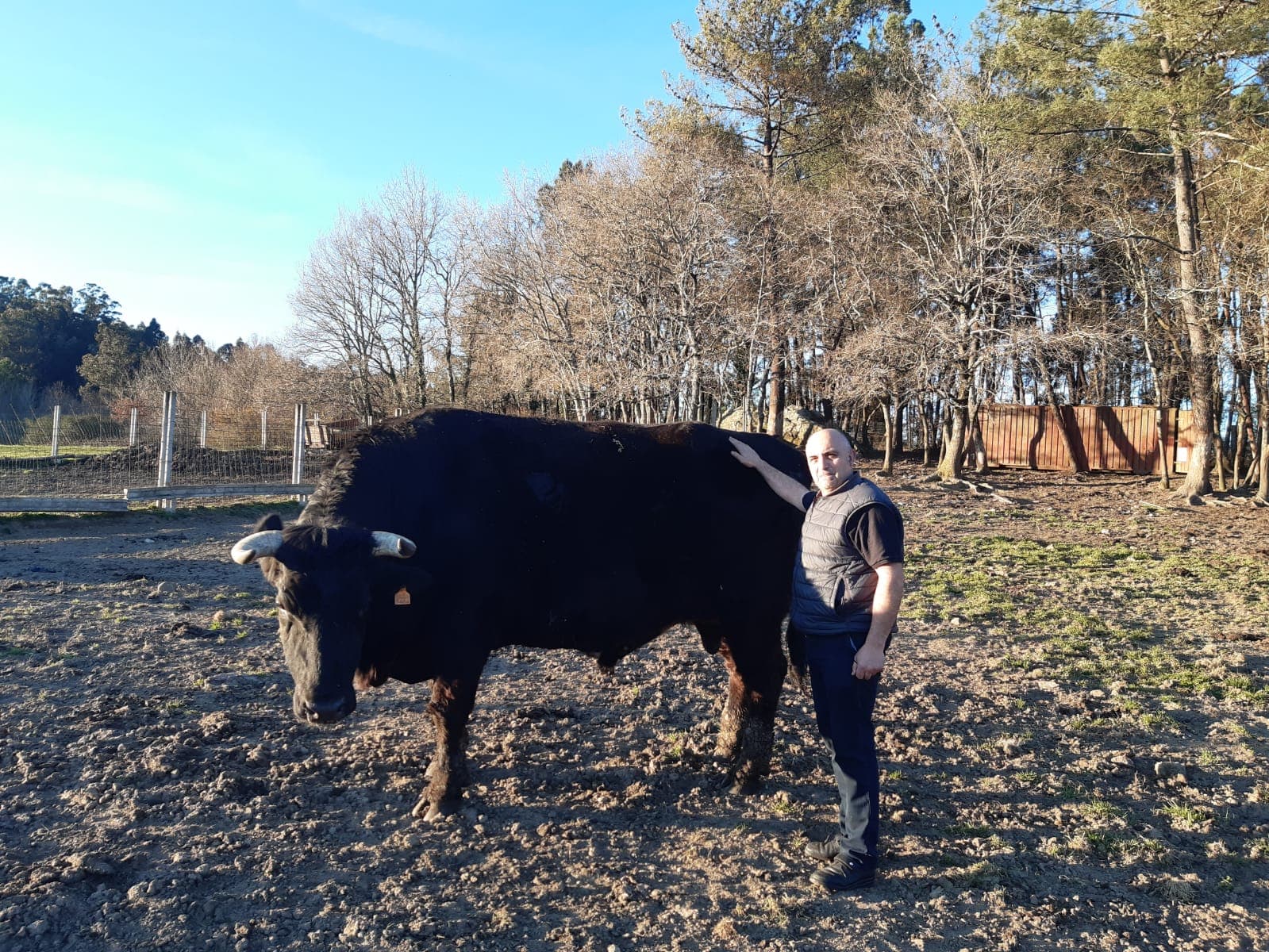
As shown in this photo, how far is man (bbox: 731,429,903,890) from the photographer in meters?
3.60

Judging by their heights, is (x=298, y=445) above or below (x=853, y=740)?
above

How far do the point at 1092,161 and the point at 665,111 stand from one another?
42.6ft

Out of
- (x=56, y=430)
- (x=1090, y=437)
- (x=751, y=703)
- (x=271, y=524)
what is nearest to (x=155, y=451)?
(x=56, y=430)

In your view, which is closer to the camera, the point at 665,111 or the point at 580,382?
the point at 580,382

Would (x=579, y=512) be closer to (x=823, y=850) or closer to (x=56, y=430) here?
(x=823, y=850)

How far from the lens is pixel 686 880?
150 inches

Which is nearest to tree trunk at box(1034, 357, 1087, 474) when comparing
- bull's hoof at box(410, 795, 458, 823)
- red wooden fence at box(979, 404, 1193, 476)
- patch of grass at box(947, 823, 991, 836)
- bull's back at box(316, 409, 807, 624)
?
red wooden fence at box(979, 404, 1193, 476)

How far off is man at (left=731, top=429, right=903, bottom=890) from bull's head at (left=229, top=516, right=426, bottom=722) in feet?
7.01

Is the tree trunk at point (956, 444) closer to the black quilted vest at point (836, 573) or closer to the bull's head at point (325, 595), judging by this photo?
the black quilted vest at point (836, 573)

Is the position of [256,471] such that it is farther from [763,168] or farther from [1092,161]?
[1092,161]

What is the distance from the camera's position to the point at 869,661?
11.8 feet

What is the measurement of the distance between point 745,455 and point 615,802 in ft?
7.45

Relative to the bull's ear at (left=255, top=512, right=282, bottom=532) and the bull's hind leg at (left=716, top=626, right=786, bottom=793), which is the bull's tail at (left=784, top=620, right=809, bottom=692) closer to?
the bull's hind leg at (left=716, top=626, right=786, bottom=793)

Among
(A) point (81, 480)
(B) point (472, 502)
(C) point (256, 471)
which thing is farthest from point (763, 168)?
(B) point (472, 502)
